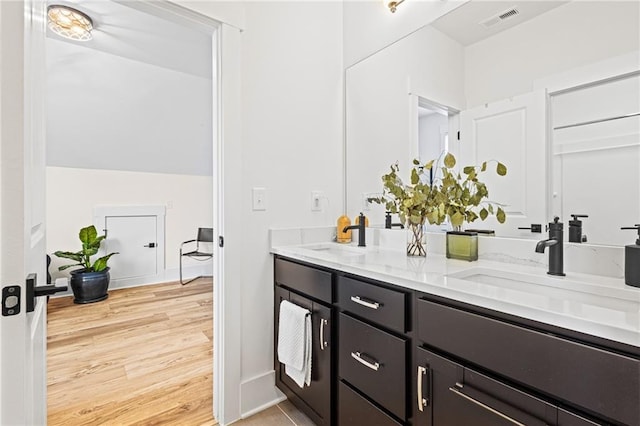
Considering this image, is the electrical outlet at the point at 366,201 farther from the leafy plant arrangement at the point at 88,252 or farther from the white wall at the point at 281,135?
the leafy plant arrangement at the point at 88,252

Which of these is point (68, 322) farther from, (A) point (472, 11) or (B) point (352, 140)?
(A) point (472, 11)

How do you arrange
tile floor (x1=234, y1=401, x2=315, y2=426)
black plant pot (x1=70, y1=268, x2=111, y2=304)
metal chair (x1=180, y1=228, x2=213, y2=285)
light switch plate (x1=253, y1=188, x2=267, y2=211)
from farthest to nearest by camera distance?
metal chair (x1=180, y1=228, x2=213, y2=285)
black plant pot (x1=70, y1=268, x2=111, y2=304)
light switch plate (x1=253, y1=188, x2=267, y2=211)
tile floor (x1=234, y1=401, x2=315, y2=426)

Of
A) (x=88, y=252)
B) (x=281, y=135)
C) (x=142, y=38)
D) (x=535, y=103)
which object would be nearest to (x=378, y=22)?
(x=281, y=135)

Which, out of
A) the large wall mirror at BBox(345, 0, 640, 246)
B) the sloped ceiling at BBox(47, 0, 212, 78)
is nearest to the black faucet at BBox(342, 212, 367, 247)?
the large wall mirror at BBox(345, 0, 640, 246)

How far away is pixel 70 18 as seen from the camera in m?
2.45

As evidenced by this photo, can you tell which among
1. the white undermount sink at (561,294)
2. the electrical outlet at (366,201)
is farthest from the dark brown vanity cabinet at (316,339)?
the electrical outlet at (366,201)

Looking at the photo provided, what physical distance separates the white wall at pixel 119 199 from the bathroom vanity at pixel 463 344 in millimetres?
3564

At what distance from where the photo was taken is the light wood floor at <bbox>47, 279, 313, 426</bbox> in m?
1.64

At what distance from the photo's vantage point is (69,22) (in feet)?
8.13

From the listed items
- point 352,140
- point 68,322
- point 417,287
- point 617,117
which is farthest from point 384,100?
point 68,322

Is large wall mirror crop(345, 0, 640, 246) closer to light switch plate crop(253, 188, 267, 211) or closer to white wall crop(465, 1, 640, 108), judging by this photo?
white wall crop(465, 1, 640, 108)

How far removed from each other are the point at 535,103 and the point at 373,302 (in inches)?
41.1

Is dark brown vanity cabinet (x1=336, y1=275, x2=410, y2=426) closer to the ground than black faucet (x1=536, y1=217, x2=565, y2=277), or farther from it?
closer to the ground

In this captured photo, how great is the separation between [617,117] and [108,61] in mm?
3995
